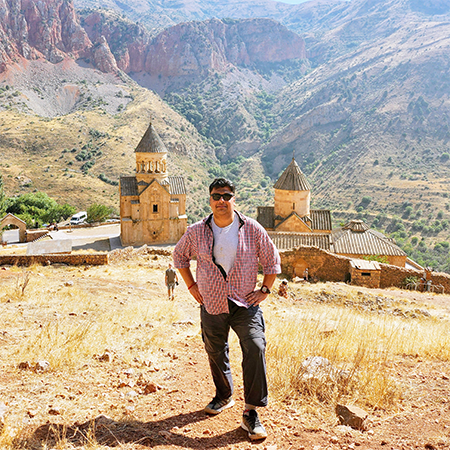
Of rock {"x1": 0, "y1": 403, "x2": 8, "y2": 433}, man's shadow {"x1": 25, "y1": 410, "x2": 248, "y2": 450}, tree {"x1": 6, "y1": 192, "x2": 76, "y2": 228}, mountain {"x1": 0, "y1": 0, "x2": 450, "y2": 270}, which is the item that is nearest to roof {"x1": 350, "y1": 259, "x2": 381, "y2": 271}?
man's shadow {"x1": 25, "y1": 410, "x2": 248, "y2": 450}

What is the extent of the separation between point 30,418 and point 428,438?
3071 mm

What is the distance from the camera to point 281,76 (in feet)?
471

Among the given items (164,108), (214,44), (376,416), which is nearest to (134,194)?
(376,416)

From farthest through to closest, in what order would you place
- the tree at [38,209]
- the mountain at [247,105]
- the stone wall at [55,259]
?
the mountain at [247,105] → the tree at [38,209] → the stone wall at [55,259]

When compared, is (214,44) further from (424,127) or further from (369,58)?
(424,127)

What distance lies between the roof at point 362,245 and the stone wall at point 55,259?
10616mm

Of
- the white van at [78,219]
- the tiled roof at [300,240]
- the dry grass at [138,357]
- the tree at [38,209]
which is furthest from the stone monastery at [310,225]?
the tree at [38,209]

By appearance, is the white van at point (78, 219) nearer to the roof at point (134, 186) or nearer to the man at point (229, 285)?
the roof at point (134, 186)

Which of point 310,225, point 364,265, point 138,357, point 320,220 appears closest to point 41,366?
point 138,357

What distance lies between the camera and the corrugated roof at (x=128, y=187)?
27.4 metres

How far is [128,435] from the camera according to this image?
9.65ft

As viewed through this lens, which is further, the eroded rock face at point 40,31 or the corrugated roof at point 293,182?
the eroded rock face at point 40,31

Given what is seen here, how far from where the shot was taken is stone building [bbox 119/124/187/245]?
2712cm

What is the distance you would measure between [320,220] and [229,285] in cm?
2054
